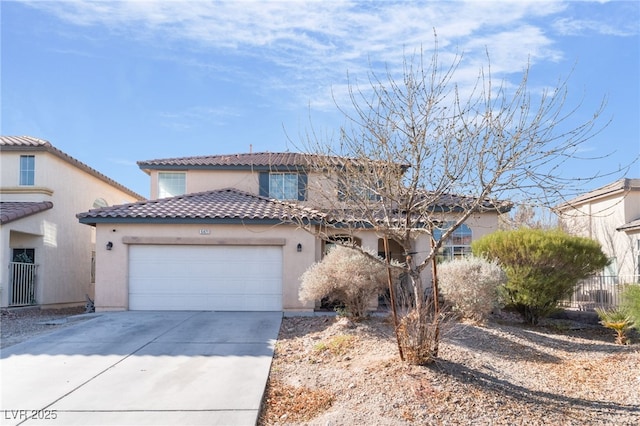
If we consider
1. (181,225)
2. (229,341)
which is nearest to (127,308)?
(181,225)

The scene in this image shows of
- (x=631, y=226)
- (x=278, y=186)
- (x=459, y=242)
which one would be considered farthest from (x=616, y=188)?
(x=278, y=186)

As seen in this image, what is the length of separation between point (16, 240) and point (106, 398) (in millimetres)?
15197

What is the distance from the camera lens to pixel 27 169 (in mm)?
19766

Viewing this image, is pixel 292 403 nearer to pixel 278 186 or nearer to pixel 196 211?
pixel 196 211

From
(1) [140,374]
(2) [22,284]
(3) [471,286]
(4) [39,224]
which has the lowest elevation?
(1) [140,374]

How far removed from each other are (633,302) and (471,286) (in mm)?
3315

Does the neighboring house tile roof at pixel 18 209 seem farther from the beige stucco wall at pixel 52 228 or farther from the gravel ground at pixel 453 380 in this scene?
the gravel ground at pixel 453 380

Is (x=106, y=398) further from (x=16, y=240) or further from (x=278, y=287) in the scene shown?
(x=16, y=240)

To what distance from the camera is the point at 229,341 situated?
36.8 feet

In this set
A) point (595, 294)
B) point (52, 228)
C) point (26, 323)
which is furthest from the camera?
point (52, 228)

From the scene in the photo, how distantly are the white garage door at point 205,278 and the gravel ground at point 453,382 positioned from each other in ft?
15.8

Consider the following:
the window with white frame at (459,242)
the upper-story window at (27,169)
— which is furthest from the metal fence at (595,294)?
the upper-story window at (27,169)

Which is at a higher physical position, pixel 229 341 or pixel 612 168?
pixel 612 168

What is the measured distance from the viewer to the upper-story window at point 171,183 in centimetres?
2097
